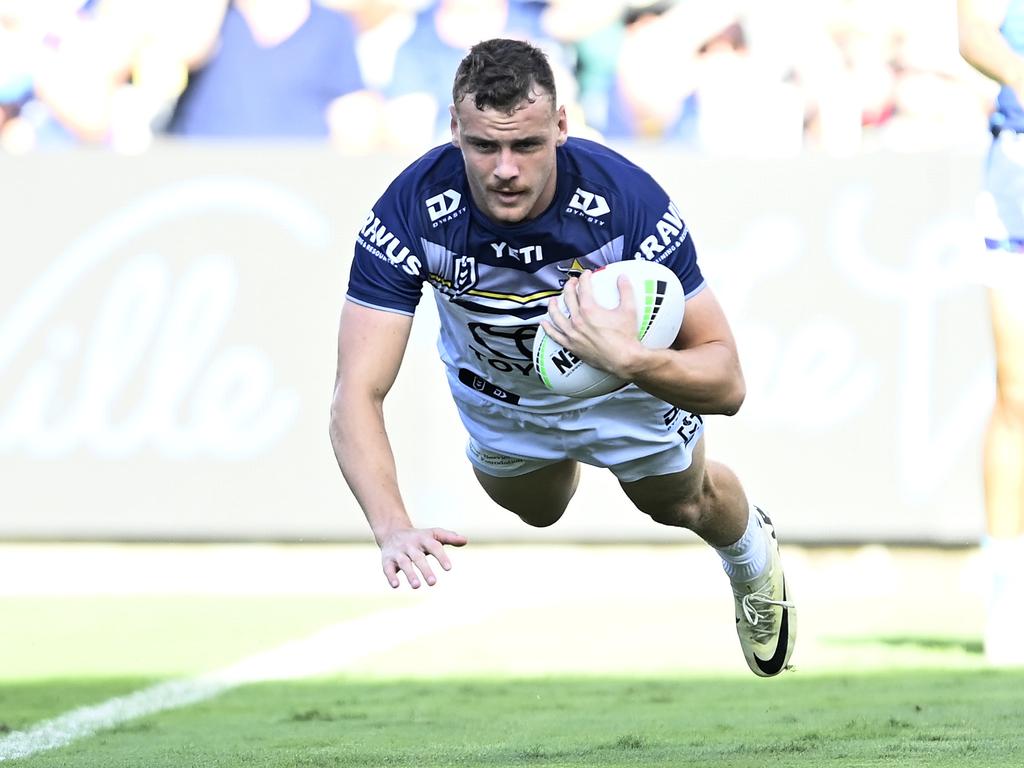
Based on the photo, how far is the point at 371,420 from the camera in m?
4.54

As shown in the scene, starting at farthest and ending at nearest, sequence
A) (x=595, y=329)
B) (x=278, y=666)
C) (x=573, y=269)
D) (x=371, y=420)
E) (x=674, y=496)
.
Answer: (x=278, y=666)
(x=674, y=496)
(x=573, y=269)
(x=371, y=420)
(x=595, y=329)

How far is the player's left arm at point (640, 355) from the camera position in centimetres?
418

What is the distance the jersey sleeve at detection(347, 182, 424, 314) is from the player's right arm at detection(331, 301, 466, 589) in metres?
0.04

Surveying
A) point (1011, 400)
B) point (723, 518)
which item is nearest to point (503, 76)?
point (723, 518)

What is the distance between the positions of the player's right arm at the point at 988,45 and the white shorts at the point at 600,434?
2146 millimetres

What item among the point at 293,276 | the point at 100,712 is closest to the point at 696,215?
the point at 293,276

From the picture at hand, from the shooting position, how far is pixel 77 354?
10.3 metres

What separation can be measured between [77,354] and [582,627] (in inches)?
148

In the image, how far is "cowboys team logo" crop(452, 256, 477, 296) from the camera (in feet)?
15.9

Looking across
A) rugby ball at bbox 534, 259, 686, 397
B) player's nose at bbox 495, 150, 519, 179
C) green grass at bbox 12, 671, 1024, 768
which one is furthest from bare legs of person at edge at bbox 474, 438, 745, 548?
player's nose at bbox 495, 150, 519, 179

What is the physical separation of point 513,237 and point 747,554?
69.9 inches

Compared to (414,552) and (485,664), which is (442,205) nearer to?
(414,552)

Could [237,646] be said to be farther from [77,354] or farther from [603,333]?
[603,333]

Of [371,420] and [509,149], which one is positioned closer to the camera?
[509,149]
